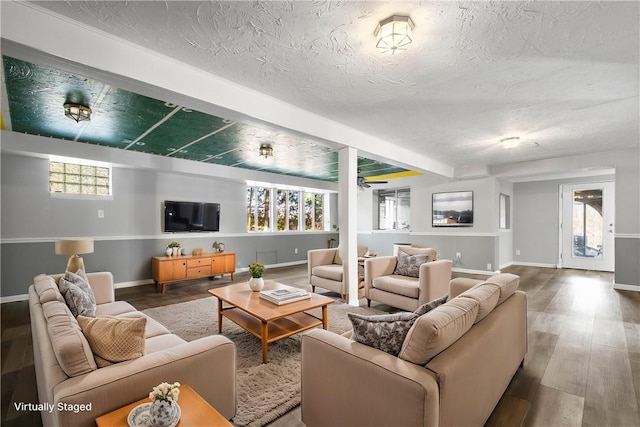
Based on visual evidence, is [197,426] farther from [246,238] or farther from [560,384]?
[246,238]

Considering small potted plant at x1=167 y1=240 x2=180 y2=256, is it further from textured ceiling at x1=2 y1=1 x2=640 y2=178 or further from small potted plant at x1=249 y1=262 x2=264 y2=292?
textured ceiling at x1=2 y1=1 x2=640 y2=178

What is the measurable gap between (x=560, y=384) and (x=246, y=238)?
602cm

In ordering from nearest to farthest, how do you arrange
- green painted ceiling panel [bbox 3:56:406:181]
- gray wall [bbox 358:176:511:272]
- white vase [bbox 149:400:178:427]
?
white vase [bbox 149:400:178:427]
green painted ceiling panel [bbox 3:56:406:181]
gray wall [bbox 358:176:511:272]

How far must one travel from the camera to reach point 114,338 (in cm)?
132

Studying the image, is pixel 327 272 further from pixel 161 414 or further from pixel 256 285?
pixel 161 414

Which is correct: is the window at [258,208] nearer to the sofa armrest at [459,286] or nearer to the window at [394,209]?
the window at [394,209]

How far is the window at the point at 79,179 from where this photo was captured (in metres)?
4.57

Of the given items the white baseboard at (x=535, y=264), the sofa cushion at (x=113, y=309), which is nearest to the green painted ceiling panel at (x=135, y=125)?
the sofa cushion at (x=113, y=309)

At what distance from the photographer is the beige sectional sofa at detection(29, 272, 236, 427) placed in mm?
1094

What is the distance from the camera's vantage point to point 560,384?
2092mm

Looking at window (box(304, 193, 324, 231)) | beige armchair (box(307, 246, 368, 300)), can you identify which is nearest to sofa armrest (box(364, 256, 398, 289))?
beige armchair (box(307, 246, 368, 300))

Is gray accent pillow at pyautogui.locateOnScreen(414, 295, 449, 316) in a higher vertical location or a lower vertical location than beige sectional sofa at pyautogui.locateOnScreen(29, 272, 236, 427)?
higher

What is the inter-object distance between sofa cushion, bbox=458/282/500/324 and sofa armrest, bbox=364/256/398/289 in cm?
218

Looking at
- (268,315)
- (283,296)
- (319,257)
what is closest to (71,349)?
(268,315)
